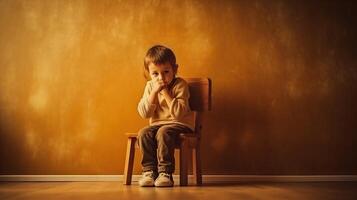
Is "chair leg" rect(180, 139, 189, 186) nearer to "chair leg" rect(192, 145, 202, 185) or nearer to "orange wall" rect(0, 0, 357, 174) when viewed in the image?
"chair leg" rect(192, 145, 202, 185)

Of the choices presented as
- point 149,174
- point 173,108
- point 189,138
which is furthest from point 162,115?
point 149,174

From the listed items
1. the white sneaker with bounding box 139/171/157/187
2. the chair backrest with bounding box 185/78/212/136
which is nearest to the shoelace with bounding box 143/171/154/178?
the white sneaker with bounding box 139/171/157/187

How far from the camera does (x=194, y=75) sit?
253 centimetres

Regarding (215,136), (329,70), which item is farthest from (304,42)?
(215,136)

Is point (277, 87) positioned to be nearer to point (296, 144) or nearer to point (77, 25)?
point (296, 144)

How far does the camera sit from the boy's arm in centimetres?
215

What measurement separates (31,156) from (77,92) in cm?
45

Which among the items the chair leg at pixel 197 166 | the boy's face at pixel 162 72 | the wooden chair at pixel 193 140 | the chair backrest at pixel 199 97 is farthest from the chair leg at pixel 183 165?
the boy's face at pixel 162 72

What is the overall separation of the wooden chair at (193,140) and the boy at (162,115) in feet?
0.16

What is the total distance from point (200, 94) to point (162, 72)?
27cm

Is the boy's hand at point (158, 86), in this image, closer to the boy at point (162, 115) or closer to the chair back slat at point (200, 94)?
the boy at point (162, 115)

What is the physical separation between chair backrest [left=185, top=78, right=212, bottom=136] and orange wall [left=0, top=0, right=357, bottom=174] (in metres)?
0.19

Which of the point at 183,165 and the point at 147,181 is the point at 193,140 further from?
the point at 147,181

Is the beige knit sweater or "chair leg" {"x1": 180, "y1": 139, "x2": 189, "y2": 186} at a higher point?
the beige knit sweater
